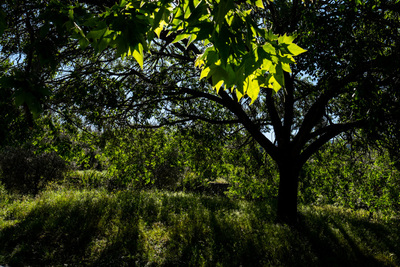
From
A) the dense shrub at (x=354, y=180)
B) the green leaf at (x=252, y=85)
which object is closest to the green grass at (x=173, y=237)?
the dense shrub at (x=354, y=180)

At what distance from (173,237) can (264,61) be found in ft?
23.9

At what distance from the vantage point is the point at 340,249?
22.7 ft

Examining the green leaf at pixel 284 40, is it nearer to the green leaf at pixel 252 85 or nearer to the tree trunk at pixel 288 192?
the green leaf at pixel 252 85

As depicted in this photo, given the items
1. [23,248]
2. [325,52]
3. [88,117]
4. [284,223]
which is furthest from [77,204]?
[325,52]

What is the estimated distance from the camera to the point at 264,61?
5.68 feet

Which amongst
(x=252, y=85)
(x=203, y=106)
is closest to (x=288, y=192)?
(x=203, y=106)

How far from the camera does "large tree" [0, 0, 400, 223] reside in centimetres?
156

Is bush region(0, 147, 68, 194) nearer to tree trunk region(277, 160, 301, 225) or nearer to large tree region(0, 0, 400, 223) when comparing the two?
large tree region(0, 0, 400, 223)

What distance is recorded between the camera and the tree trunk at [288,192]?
8102 mm

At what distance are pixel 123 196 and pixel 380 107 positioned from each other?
1098cm

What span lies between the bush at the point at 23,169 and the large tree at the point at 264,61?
1134cm

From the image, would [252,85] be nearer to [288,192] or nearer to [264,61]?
[264,61]

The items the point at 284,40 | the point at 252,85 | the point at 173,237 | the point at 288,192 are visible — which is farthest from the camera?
the point at 288,192

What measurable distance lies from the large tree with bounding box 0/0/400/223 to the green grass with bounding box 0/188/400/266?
162 centimetres
